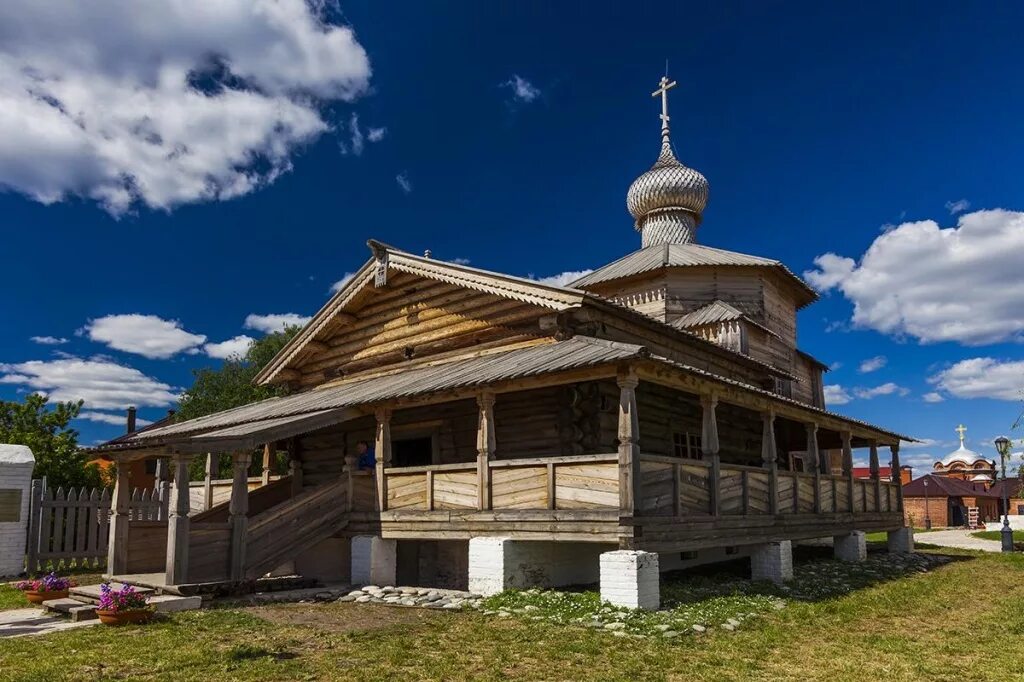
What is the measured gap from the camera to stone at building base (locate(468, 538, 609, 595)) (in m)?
12.7

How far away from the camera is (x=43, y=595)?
1222cm

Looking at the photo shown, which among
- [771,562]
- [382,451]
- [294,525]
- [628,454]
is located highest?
[382,451]

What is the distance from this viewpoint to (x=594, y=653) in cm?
873

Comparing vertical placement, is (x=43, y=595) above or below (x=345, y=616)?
above

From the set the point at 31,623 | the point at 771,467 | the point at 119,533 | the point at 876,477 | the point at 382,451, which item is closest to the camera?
the point at 31,623

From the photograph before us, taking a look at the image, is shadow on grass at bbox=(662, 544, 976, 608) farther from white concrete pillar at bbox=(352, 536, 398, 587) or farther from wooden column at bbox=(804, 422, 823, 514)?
white concrete pillar at bbox=(352, 536, 398, 587)

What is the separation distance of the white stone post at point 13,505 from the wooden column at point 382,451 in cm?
751

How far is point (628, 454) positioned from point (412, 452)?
24.1ft

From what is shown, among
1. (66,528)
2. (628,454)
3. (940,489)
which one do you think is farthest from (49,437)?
(940,489)

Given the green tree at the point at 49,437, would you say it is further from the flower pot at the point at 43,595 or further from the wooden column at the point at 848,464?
the wooden column at the point at 848,464

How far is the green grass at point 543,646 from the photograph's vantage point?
7914 millimetres

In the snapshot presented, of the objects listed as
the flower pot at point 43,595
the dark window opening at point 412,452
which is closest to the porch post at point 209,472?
the flower pot at point 43,595

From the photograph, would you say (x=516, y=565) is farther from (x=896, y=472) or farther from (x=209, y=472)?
(x=896, y=472)

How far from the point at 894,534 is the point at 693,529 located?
1275 centimetres
